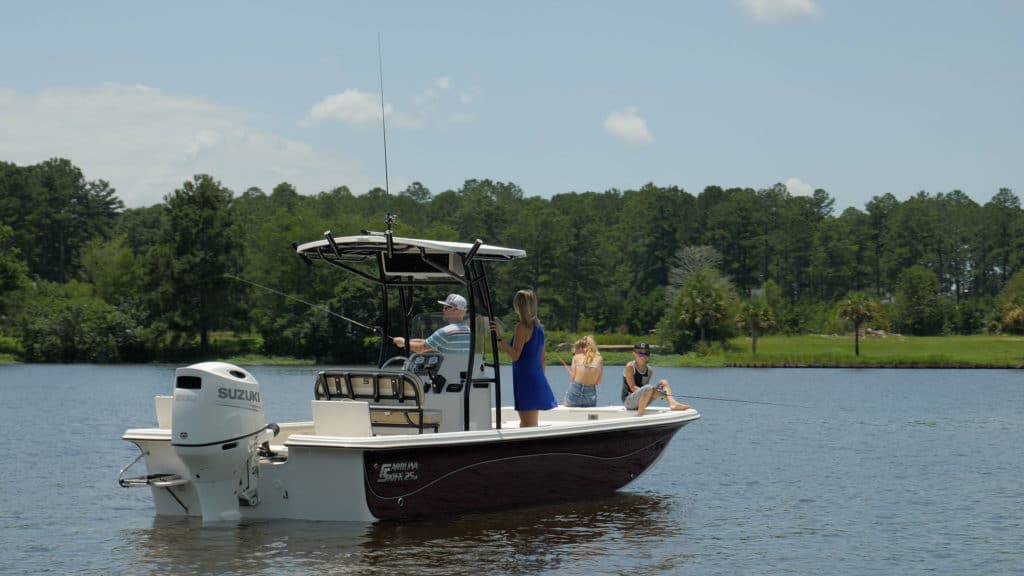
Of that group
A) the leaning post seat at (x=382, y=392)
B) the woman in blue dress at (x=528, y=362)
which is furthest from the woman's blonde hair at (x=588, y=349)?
the leaning post seat at (x=382, y=392)

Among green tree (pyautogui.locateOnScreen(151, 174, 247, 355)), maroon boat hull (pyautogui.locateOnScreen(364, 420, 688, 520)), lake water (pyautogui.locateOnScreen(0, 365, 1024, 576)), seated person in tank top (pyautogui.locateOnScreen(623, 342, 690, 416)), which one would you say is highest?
green tree (pyautogui.locateOnScreen(151, 174, 247, 355))

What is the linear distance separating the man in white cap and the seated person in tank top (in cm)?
293

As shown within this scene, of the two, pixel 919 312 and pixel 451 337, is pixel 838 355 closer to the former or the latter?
pixel 919 312

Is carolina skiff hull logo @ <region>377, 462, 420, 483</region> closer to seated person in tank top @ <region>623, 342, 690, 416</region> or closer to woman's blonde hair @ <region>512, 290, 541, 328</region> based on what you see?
woman's blonde hair @ <region>512, 290, 541, 328</region>

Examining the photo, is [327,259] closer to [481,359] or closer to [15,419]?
[481,359]

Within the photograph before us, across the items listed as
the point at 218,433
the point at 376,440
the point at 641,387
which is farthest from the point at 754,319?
the point at 218,433


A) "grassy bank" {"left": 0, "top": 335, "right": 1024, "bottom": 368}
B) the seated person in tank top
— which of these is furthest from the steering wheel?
"grassy bank" {"left": 0, "top": 335, "right": 1024, "bottom": 368}

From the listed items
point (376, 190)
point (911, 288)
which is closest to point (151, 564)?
point (911, 288)

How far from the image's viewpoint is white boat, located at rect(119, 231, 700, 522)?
10578mm

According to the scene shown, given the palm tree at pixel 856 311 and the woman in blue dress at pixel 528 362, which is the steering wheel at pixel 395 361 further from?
the palm tree at pixel 856 311

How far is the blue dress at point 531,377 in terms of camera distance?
1226 cm

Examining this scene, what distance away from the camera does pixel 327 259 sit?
39.7 feet

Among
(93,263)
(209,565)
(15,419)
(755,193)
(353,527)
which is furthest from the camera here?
(755,193)

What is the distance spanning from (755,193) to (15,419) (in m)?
115
